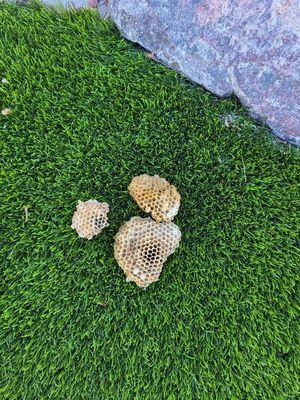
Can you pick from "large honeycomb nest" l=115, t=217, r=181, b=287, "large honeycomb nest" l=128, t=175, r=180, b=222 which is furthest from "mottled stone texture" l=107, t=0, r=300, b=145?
"large honeycomb nest" l=115, t=217, r=181, b=287

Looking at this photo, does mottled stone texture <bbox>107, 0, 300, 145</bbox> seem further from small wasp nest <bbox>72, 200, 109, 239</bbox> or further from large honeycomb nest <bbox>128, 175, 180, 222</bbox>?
small wasp nest <bbox>72, 200, 109, 239</bbox>

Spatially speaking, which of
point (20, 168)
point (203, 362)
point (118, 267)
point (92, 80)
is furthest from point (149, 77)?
point (203, 362)

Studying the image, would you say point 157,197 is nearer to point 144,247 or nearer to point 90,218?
point 144,247

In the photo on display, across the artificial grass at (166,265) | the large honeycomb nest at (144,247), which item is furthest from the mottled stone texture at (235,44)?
the large honeycomb nest at (144,247)

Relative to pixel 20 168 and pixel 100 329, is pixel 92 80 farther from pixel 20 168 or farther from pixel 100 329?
pixel 100 329

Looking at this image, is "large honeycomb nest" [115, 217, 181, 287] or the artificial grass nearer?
"large honeycomb nest" [115, 217, 181, 287]

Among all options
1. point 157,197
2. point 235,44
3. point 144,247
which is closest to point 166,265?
point 144,247
